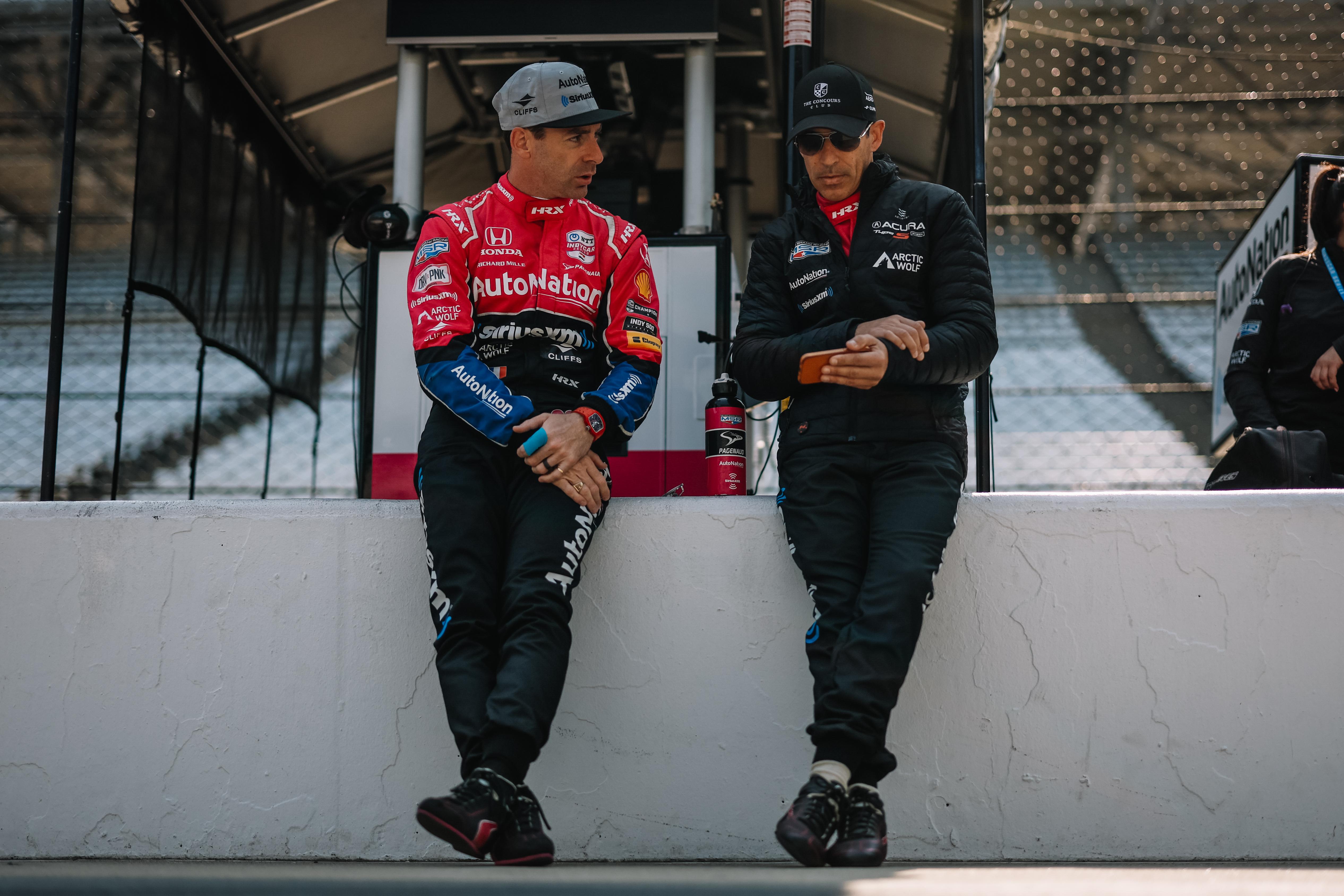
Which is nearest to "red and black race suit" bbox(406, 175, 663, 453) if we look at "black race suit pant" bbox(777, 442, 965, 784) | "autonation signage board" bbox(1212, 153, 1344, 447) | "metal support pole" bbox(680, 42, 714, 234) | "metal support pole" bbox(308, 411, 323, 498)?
"black race suit pant" bbox(777, 442, 965, 784)

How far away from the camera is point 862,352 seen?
7.75 ft

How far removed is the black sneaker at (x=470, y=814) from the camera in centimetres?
187

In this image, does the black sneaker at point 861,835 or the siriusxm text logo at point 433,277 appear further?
the siriusxm text logo at point 433,277

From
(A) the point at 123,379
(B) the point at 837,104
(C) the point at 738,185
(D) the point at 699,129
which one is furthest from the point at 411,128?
(B) the point at 837,104

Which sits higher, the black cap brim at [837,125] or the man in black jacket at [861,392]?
the black cap brim at [837,125]

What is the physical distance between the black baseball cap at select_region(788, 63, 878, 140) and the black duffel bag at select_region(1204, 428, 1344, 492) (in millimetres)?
1163

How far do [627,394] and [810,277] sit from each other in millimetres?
469

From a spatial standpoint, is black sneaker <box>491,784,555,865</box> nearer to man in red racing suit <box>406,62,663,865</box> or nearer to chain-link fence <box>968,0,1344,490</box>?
man in red racing suit <box>406,62,663,865</box>

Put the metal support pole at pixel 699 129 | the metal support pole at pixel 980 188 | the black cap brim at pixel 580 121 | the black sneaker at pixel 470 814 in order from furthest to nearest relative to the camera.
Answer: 1. the metal support pole at pixel 699 129
2. the metal support pole at pixel 980 188
3. the black cap brim at pixel 580 121
4. the black sneaker at pixel 470 814

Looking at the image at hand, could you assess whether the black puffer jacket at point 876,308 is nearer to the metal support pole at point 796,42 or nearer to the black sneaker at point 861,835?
the black sneaker at point 861,835

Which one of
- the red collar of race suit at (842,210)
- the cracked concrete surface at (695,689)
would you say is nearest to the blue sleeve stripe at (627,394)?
the cracked concrete surface at (695,689)

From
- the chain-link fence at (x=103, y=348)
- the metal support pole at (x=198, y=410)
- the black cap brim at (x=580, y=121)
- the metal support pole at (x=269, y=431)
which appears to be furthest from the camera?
the chain-link fence at (x=103, y=348)

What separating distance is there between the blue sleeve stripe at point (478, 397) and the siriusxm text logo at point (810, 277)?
0.64 m

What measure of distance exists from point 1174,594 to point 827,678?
87 cm
